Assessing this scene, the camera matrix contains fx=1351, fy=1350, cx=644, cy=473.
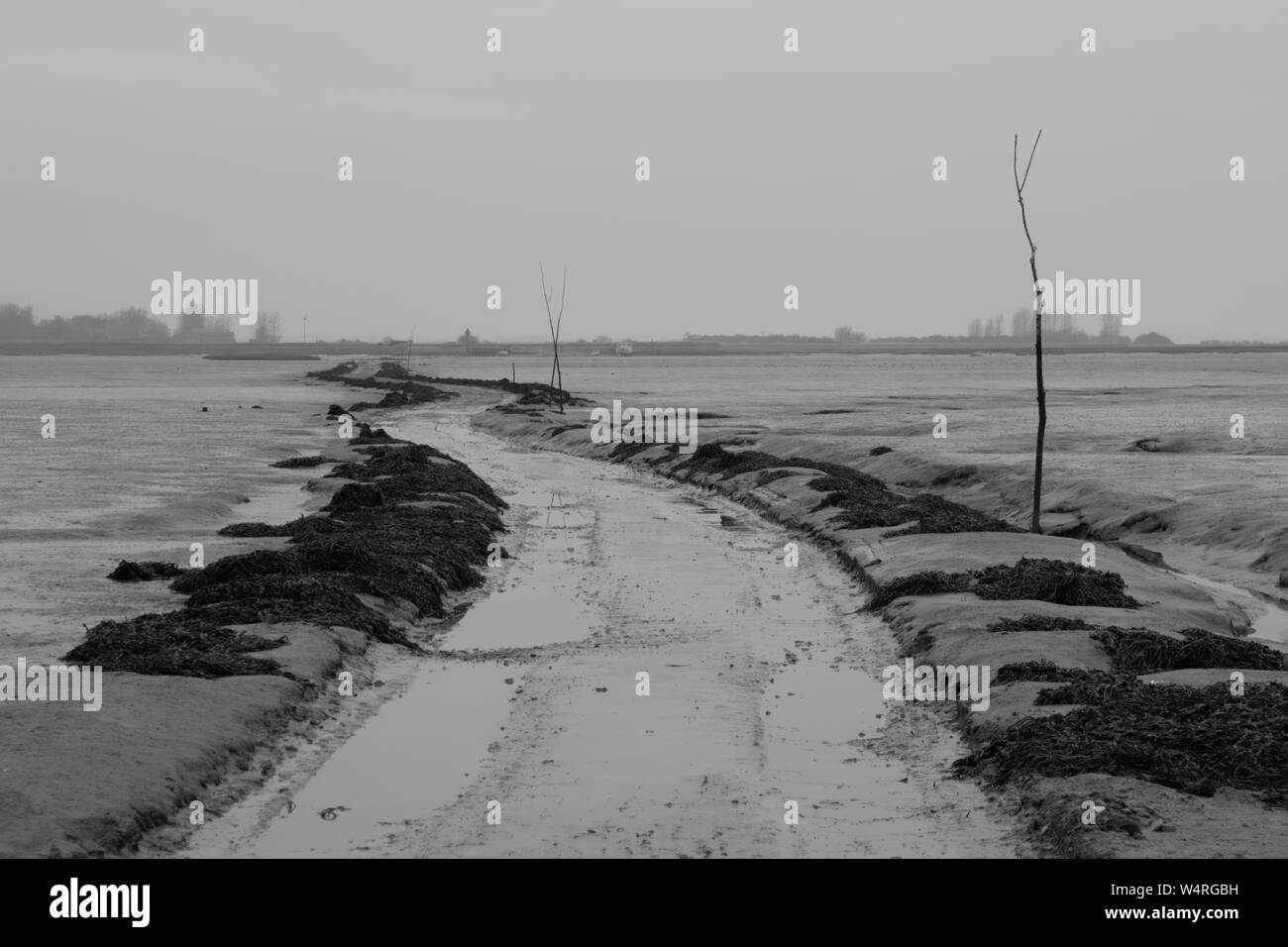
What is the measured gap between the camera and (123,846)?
8.41m

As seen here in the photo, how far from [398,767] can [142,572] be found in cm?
937

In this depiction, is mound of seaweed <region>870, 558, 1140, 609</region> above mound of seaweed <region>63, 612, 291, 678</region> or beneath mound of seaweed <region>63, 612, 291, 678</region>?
beneath

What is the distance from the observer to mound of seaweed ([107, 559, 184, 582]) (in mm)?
18344

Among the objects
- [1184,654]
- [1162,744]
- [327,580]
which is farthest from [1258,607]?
[327,580]

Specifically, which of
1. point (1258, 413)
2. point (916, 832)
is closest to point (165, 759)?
point (916, 832)

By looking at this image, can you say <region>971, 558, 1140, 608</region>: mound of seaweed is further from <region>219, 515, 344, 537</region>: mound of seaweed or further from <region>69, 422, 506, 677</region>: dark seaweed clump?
<region>219, 515, 344, 537</region>: mound of seaweed

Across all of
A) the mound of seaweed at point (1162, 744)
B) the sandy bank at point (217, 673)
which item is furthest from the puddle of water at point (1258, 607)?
the sandy bank at point (217, 673)

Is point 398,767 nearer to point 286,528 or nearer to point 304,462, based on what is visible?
point 286,528

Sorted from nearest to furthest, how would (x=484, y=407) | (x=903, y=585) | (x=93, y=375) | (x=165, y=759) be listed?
(x=165, y=759) < (x=903, y=585) < (x=484, y=407) < (x=93, y=375)

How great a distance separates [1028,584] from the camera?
665 inches

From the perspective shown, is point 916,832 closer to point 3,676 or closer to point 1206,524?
point 3,676

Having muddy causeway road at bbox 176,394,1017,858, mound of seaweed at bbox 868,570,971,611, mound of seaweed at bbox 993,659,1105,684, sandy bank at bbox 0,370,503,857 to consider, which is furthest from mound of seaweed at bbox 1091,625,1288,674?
sandy bank at bbox 0,370,503,857

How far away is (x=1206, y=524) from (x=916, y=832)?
1941cm

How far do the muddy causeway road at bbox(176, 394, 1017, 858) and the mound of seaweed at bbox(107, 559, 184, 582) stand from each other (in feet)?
14.7
